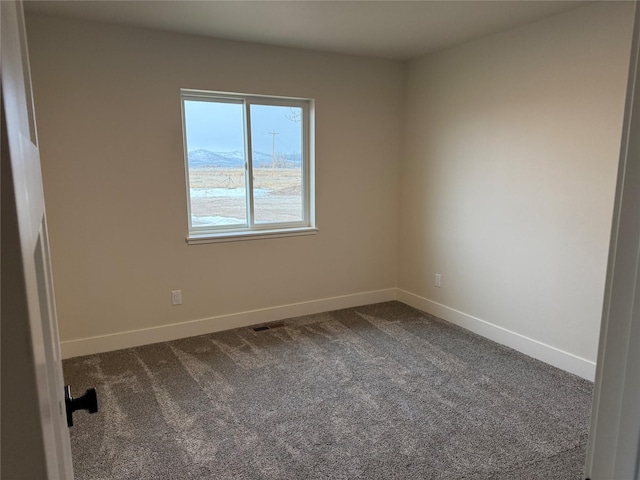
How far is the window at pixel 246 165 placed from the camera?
3443 millimetres

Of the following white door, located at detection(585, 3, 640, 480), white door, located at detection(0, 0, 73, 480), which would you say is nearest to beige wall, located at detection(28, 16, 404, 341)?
white door, located at detection(0, 0, 73, 480)

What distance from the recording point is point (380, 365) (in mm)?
2994

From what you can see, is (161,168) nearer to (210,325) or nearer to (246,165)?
(246,165)

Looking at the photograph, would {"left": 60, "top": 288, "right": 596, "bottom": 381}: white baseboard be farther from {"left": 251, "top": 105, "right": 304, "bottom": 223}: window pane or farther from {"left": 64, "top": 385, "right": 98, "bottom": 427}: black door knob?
{"left": 64, "top": 385, "right": 98, "bottom": 427}: black door knob

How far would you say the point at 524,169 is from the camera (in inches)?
121

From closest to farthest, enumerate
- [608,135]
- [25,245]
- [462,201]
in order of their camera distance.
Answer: [25,245] → [608,135] → [462,201]

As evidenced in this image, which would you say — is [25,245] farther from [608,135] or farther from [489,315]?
[489,315]

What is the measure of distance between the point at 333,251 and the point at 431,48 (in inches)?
78.6

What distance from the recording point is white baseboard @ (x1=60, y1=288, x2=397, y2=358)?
316 centimetres

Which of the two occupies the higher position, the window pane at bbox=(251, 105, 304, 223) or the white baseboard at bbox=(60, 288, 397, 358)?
the window pane at bbox=(251, 105, 304, 223)

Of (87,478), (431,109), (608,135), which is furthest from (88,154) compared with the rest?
(608,135)

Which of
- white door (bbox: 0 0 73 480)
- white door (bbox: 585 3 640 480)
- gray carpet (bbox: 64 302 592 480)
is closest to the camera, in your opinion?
white door (bbox: 0 0 73 480)

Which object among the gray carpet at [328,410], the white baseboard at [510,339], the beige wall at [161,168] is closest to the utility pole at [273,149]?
the beige wall at [161,168]

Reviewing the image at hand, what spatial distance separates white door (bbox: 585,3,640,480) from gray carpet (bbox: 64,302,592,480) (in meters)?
1.56
